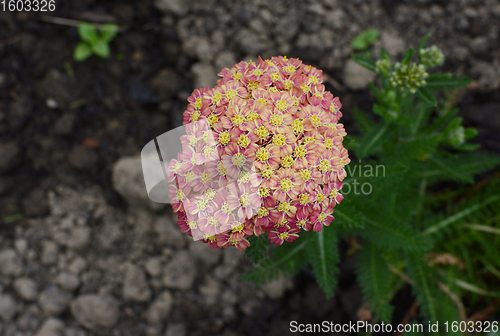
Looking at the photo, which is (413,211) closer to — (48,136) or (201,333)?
(201,333)

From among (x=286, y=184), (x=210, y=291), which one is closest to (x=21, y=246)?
(x=210, y=291)

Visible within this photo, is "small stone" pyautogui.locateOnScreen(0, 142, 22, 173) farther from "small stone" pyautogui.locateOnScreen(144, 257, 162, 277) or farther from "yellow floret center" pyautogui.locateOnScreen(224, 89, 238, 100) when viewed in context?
"yellow floret center" pyautogui.locateOnScreen(224, 89, 238, 100)

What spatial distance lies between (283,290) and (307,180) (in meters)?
2.34

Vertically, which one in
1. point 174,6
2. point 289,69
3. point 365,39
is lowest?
point 289,69

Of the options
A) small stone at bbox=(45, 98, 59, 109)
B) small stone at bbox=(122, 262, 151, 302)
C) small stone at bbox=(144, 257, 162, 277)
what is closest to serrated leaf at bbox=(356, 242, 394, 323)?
small stone at bbox=(144, 257, 162, 277)

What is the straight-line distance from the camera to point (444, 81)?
117 inches

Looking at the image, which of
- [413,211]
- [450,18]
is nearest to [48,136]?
[413,211]

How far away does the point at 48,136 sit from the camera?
4270mm

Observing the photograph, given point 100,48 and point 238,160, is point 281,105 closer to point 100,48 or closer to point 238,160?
point 238,160

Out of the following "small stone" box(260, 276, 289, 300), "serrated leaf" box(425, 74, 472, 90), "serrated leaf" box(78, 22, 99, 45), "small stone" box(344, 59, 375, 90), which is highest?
"serrated leaf" box(78, 22, 99, 45)

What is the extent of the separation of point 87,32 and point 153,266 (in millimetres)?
2886

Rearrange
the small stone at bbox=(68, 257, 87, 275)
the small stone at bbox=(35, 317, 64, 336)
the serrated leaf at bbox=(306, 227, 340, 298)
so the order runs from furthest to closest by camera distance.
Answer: the small stone at bbox=(68, 257, 87, 275)
the small stone at bbox=(35, 317, 64, 336)
the serrated leaf at bbox=(306, 227, 340, 298)

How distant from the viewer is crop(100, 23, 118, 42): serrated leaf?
4.41 m

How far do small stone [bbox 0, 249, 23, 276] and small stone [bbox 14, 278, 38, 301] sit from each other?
0.11 metres
